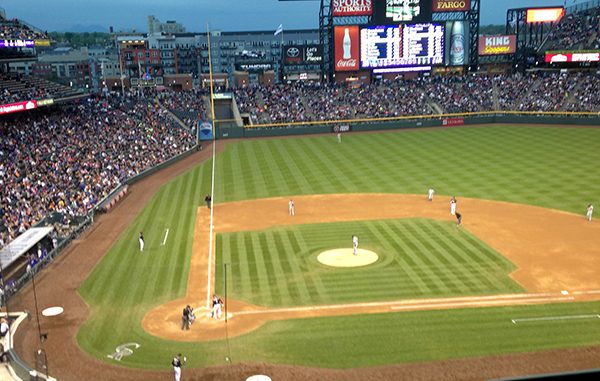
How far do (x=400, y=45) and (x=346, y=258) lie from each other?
57.9 meters

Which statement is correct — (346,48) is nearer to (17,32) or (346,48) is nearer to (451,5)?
(451,5)

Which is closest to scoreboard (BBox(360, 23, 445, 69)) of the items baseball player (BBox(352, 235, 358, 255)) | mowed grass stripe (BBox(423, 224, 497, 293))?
mowed grass stripe (BBox(423, 224, 497, 293))

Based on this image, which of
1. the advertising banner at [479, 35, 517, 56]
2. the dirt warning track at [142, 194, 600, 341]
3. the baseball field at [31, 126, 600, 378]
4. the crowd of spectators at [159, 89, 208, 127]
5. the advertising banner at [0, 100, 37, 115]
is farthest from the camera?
the advertising banner at [479, 35, 517, 56]

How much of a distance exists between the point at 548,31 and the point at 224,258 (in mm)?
84842

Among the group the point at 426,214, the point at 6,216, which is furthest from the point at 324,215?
the point at 6,216

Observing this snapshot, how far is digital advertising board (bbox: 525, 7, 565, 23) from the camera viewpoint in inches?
3546

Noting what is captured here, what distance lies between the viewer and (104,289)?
26.3 meters

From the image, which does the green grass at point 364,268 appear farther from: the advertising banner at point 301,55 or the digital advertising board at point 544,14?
the digital advertising board at point 544,14

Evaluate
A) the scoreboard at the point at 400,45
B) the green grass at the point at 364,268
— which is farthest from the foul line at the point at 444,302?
the scoreboard at the point at 400,45

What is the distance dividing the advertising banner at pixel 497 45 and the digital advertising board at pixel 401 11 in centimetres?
1597

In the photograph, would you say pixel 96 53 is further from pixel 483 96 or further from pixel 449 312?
pixel 449 312

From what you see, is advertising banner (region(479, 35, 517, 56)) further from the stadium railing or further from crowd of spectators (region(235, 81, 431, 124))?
the stadium railing

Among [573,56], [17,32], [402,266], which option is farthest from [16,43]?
[573,56]

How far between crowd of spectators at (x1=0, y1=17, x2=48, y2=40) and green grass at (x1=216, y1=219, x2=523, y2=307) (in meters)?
29.6
